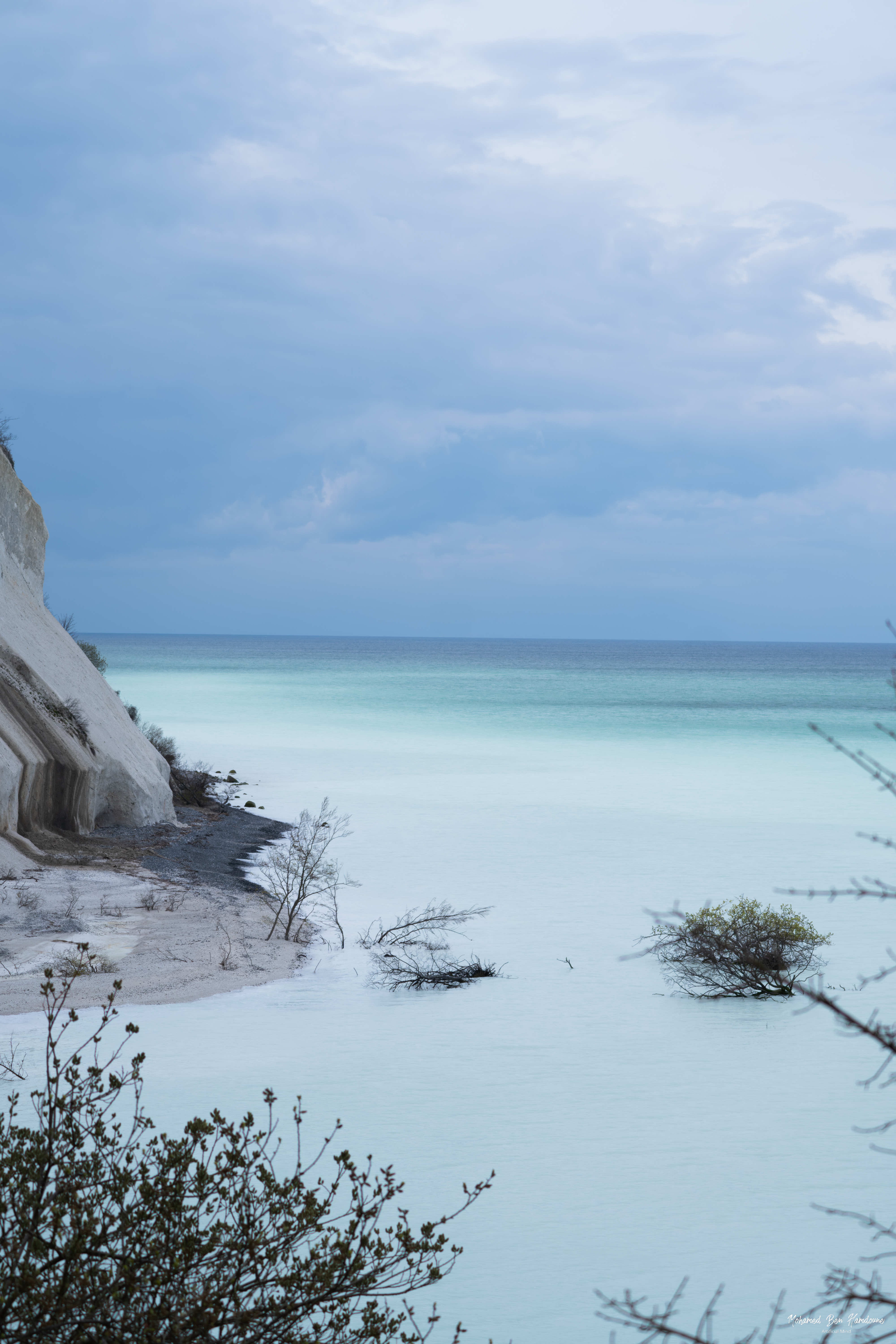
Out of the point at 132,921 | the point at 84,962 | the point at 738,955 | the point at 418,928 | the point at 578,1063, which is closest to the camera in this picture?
the point at 578,1063

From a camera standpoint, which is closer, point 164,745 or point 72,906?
point 72,906

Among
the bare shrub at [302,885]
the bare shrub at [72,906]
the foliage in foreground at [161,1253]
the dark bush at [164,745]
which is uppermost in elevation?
the foliage in foreground at [161,1253]

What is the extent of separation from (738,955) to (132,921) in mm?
6665

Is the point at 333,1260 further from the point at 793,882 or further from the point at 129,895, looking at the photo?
the point at 793,882

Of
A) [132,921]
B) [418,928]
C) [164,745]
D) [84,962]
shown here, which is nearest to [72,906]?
[132,921]

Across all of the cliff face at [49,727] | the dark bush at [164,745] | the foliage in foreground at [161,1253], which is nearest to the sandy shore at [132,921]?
the cliff face at [49,727]

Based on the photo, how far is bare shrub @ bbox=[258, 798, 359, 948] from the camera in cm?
1358

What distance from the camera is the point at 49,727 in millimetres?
16453

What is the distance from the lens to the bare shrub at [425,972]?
37.8 ft

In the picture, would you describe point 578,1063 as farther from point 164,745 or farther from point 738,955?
point 164,745

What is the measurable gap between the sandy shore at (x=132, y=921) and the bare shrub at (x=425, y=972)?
3.33ft

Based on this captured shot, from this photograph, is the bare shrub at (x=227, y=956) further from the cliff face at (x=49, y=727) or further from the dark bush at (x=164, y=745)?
the dark bush at (x=164, y=745)

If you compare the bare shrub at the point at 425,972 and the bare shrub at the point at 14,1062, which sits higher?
the bare shrub at the point at 14,1062

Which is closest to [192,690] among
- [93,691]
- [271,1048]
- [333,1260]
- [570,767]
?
[570,767]
